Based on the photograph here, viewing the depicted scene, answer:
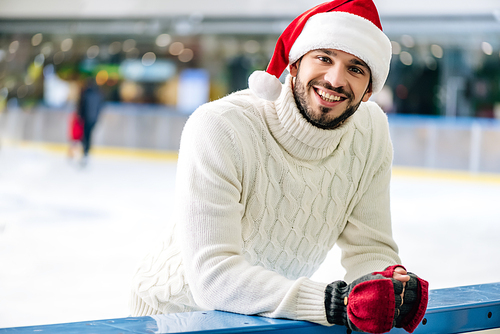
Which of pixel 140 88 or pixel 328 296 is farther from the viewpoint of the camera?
pixel 140 88

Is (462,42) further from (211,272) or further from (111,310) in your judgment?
(211,272)

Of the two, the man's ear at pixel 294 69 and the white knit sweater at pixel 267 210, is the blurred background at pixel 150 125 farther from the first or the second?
the man's ear at pixel 294 69

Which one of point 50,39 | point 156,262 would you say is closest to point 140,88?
point 50,39

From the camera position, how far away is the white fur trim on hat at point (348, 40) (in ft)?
3.97

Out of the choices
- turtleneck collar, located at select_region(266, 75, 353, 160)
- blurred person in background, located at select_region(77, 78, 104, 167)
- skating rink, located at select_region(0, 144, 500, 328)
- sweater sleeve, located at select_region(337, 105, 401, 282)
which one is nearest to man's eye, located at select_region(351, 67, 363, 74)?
turtleneck collar, located at select_region(266, 75, 353, 160)

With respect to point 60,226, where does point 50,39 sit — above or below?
above

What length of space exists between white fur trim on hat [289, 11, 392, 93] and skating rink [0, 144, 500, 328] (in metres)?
0.62

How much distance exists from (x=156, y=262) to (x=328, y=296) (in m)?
0.50

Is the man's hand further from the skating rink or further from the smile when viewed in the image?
the skating rink

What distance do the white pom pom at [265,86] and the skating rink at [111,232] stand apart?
466mm

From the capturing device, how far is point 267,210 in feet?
4.10

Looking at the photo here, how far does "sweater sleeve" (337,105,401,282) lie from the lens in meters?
1.33

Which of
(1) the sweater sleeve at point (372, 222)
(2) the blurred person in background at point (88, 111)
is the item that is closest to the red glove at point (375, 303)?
(1) the sweater sleeve at point (372, 222)

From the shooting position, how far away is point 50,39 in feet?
47.1
